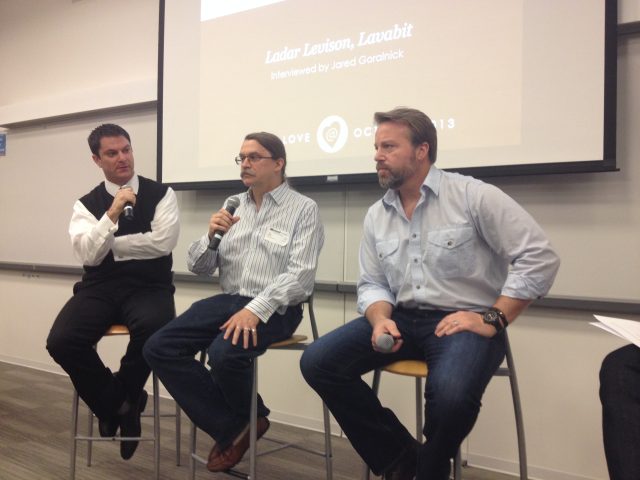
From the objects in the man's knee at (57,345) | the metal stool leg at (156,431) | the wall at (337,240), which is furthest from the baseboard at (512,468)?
the man's knee at (57,345)

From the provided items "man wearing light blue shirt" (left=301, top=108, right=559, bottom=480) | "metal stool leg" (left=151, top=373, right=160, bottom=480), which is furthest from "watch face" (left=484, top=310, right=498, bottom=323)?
"metal stool leg" (left=151, top=373, right=160, bottom=480)

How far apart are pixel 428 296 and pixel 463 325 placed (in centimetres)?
19

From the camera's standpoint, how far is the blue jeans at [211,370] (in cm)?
182

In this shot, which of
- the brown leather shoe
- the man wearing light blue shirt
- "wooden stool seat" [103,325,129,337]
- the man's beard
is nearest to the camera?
the man wearing light blue shirt

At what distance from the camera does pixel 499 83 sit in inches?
84.1

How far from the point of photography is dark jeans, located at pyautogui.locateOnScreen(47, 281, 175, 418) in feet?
6.61

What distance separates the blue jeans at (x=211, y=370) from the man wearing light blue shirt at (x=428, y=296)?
264 mm

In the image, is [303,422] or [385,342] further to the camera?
[303,422]

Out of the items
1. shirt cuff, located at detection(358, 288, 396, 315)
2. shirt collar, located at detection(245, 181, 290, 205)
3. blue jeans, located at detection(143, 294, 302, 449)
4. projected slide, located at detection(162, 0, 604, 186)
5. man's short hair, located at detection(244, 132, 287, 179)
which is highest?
projected slide, located at detection(162, 0, 604, 186)

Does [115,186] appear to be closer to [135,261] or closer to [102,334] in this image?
[135,261]

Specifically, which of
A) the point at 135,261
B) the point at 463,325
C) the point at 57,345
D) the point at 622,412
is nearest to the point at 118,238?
the point at 135,261

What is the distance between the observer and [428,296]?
5.40 feet

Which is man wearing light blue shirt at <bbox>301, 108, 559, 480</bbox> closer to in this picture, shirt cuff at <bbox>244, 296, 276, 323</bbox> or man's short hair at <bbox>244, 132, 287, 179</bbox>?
shirt cuff at <bbox>244, 296, 276, 323</bbox>

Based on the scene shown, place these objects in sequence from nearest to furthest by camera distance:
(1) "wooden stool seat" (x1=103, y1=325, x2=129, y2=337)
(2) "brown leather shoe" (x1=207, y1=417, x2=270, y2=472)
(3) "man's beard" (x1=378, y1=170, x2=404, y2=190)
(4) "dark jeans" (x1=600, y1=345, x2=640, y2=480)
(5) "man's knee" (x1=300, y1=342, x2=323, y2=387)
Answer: (4) "dark jeans" (x1=600, y1=345, x2=640, y2=480), (5) "man's knee" (x1=300, y1=342, x2=323, y2=387), (3) "man's beard" (x1=378, y1=170, x2=404, y2=190), (2) "brown leather shoe" (x1=207, y1=417, x2=270, y2=472), (1) "wooden stool seat" (x1=103, y1=325, x2=129, y2=337)
